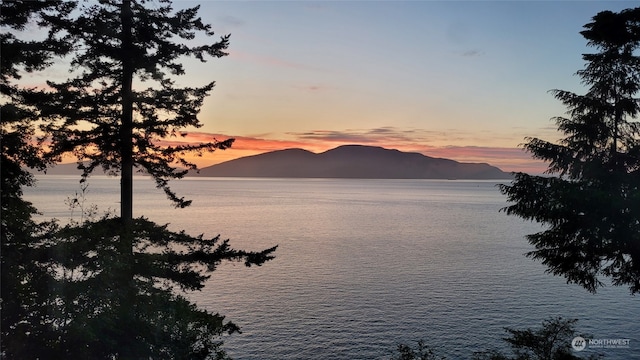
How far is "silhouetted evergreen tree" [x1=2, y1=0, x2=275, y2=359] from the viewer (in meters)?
14.7

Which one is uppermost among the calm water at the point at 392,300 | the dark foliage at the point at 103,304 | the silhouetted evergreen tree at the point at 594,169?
the silhouetted evergreen tree at the point at 594,169

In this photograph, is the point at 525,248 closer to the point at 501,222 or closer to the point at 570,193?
the point at 501,222

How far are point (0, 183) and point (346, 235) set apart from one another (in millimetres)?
85107

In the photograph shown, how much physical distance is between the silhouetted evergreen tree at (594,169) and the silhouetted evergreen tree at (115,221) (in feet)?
45.2

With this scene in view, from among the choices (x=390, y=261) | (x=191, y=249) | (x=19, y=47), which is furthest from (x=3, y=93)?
(x=390, y=261)

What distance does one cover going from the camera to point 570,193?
59.9 feet

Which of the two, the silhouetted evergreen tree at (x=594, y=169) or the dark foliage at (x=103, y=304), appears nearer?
the dark foliage at (x=103, y=304)

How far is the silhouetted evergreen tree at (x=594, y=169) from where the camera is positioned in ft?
60.8
